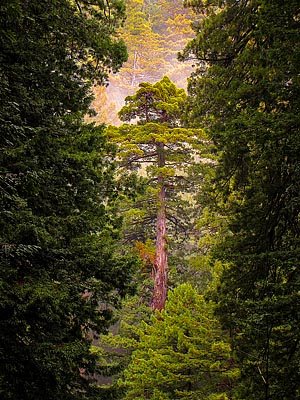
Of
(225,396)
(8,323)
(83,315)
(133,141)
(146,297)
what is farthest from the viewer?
(146,297)

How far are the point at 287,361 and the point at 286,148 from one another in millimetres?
2049

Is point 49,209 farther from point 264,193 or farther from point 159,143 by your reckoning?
point 159,143

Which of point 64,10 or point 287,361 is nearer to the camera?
point 287,361

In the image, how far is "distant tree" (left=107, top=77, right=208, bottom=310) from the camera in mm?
13602

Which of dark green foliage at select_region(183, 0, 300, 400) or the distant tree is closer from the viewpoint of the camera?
dark green foliage at select_region(183, 0, 300, 400)

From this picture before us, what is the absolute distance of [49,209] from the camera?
4934mm

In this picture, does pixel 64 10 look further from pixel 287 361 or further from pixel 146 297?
pixel 146 297

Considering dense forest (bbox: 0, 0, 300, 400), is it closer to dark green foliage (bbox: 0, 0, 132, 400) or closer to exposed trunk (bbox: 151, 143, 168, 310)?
dark green foliage (bbox: 0, 0, 132, 400)

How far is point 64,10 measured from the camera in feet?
19.8

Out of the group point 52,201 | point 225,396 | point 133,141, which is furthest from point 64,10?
point 133,141

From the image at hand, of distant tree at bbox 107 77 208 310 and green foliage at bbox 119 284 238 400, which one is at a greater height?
distant tree at bbox 107 77 208 310

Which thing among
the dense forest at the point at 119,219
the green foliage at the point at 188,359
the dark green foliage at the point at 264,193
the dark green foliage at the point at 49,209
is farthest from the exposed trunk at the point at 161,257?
the dark green foliage at the point at 264,193

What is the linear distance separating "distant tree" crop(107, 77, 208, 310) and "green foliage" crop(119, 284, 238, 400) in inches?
190

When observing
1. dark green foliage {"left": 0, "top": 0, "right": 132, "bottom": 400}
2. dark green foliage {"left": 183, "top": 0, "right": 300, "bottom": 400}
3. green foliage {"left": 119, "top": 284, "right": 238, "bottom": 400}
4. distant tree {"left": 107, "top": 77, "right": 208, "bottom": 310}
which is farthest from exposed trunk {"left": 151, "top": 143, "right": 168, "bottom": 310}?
dark green foliage {"left": 183, "top": 0, "right": 300, "bottom": 400}
